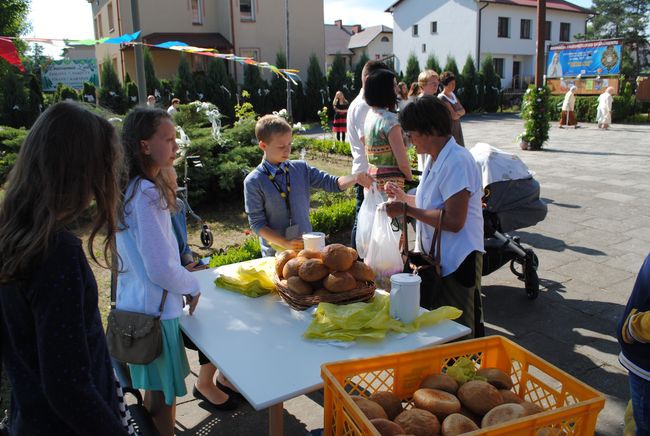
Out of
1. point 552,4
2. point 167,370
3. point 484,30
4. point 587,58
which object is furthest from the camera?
point 552,4

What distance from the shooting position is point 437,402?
4.72ft

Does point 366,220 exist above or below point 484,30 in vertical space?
below

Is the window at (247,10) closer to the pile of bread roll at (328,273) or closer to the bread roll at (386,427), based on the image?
the pile of bread roll at (328,273)

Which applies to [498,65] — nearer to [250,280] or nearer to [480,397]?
[250,280]

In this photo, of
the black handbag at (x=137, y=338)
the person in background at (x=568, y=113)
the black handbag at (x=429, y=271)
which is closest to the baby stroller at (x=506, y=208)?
the black handbag at (x=429, y=271)

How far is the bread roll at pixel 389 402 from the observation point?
4.81ft

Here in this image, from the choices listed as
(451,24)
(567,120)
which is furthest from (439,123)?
(451,24)

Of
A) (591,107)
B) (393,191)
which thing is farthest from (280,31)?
(393,191)

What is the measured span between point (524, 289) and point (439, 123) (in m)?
2.74

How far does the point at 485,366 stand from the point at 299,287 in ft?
3.02

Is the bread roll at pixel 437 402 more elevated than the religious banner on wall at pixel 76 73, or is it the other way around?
the religious banner on wall at pixel 76 73

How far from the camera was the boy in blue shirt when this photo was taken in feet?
9.86

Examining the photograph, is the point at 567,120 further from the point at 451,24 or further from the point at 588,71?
the point at 451,24

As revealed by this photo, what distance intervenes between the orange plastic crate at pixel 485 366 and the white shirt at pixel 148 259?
91 cm
